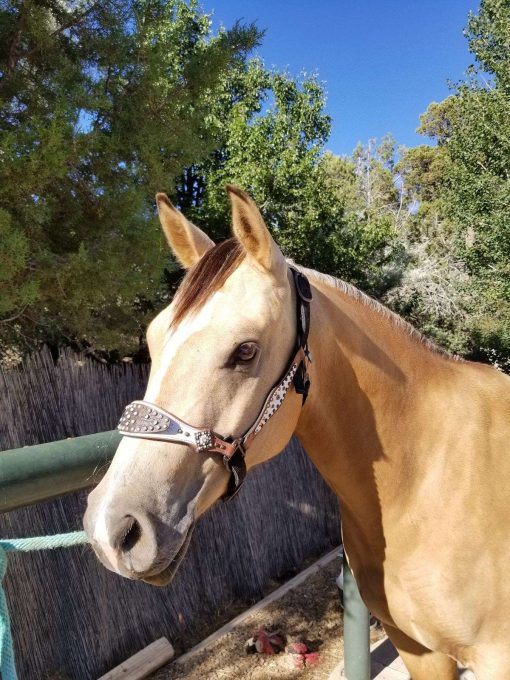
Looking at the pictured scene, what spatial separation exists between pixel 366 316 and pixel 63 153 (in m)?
2.90

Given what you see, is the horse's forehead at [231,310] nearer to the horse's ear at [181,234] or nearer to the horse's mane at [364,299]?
the horse's ear at [181,234]

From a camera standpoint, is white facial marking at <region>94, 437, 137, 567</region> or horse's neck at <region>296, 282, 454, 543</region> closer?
white facial marking at <region>94, 437, 137, 567</region>

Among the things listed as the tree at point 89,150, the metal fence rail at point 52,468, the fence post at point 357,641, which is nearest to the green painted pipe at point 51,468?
the metal fence rail at point 52,468

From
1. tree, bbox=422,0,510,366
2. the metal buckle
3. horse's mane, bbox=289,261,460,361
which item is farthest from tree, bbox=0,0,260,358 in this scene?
tree, bbox=422,0,510,366

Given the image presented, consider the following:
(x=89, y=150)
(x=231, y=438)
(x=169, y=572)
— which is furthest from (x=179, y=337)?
(x=89, y=150)

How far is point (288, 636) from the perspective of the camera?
3.96m

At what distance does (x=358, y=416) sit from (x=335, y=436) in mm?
113

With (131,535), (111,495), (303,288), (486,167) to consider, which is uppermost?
(486,167)

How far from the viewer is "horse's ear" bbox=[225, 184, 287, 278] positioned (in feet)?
4.58

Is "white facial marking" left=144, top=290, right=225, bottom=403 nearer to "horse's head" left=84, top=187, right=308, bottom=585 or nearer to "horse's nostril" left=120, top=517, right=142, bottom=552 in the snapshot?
"horse's head" left=84, top=187, right=308, bottom=585

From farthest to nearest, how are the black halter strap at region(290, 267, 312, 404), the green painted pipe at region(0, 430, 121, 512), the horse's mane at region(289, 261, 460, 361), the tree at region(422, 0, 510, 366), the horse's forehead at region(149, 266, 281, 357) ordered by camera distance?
1. the tree at region(422, 0, 510, 366)
2. the horse's mane at region(289, 261, 460, 361)
3. the black halter strap at region(290, 267, 312, 404)
4. the horse's forehead at region(149, 266, 281, 357)
5. the green painted pipe at region(0, 430, 121, 512)

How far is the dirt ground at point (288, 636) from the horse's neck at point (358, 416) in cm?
260

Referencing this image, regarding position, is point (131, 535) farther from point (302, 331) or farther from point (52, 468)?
point (302, 331)

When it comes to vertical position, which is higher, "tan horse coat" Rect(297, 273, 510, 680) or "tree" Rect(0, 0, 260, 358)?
"tree" Rect(0, 0, 260, 358)
